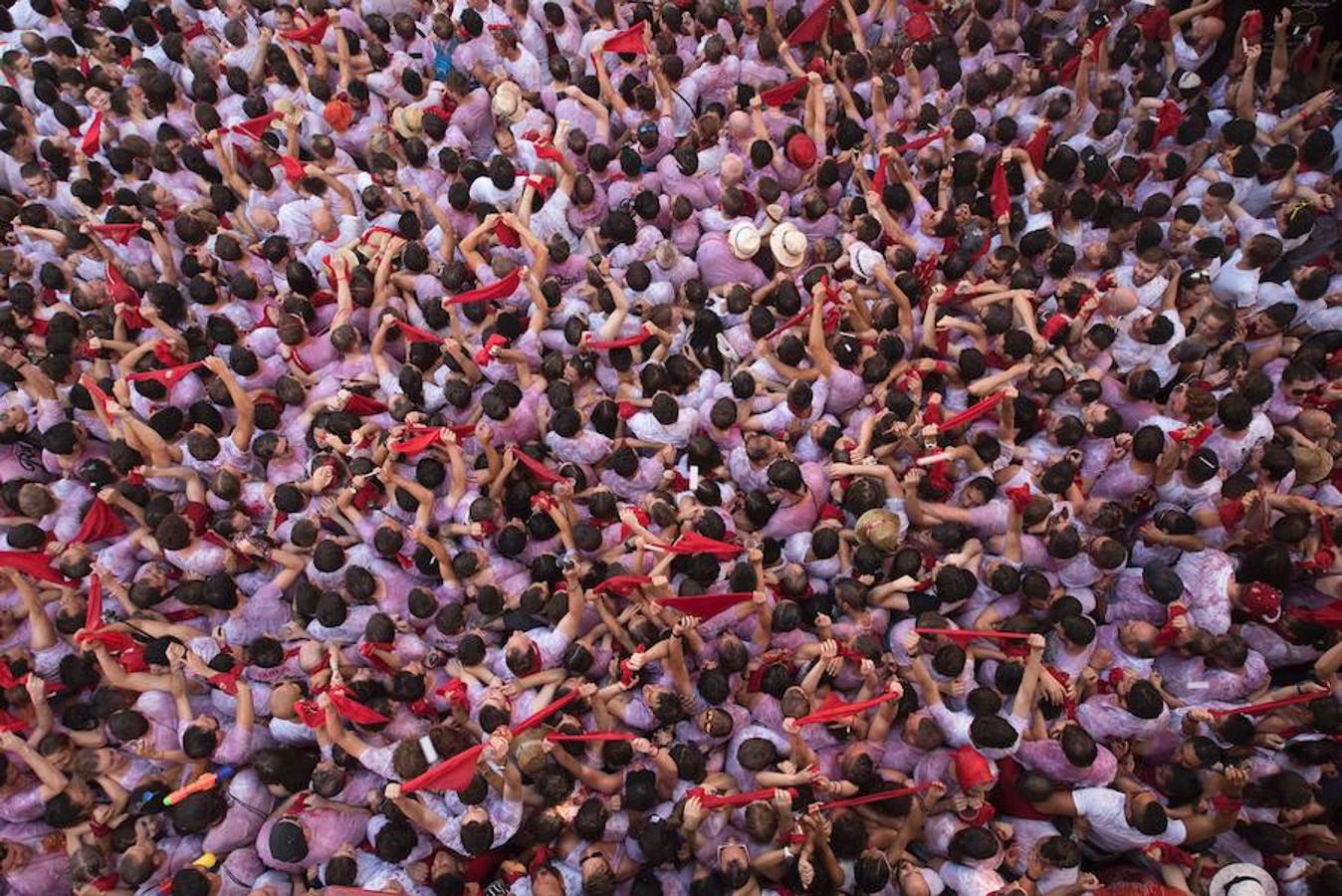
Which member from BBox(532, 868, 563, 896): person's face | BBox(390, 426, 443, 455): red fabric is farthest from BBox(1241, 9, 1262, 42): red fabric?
BBox(532, 868, 563, 896): person's face

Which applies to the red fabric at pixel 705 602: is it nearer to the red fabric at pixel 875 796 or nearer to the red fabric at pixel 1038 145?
the red fabric at pixel 875 796

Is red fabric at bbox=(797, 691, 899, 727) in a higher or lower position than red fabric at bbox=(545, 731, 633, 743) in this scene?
higher

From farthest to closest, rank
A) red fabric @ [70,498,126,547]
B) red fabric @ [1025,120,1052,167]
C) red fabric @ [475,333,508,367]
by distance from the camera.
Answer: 1. red fabric @ [1025,120,1052,167]
2. red fabric @ [475,333,508,367]
3. red fabric @ [70,498,126,547]

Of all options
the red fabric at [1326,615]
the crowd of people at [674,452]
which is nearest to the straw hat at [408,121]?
the crowd of people at [674,452]

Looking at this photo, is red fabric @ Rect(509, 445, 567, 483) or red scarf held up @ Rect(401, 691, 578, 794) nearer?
red scarf held up @ Rect(401, 691, 578, 794)

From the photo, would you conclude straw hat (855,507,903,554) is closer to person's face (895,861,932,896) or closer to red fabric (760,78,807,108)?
person's face (895,861,932,896)

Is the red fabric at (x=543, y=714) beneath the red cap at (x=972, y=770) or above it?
beneath

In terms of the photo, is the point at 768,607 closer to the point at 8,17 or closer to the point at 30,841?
the point at 30,841

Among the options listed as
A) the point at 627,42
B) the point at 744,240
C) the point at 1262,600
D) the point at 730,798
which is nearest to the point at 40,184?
the point at 627,42
